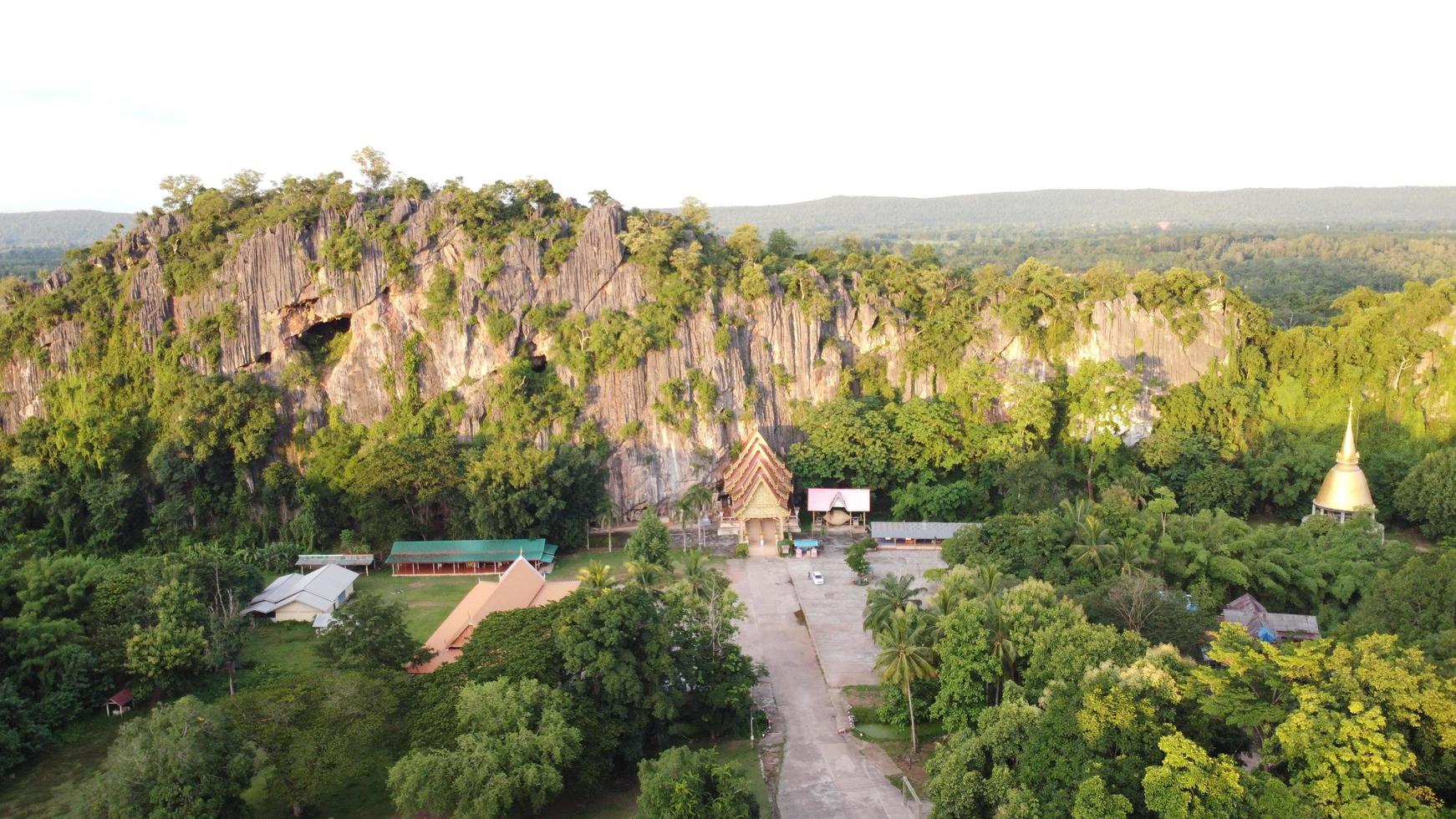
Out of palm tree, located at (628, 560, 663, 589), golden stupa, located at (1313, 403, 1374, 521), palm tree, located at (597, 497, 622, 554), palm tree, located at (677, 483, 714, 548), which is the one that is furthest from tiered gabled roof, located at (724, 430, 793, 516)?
golden stupa, located at (1313, 403, 1374, 521)

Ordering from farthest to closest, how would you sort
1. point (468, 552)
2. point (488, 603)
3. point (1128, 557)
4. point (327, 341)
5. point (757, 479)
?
point (327, 341), point (757, 479), point (468, 552), point (488, 603), point (1128, 557)

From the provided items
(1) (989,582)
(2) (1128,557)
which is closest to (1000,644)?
(1) (989,582)

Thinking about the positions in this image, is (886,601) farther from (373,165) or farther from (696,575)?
(373,165)

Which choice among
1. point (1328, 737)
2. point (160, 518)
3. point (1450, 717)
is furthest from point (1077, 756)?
point (160, 518)

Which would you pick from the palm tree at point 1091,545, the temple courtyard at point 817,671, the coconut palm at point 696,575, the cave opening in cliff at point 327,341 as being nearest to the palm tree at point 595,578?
the coconut palm at point 696,575

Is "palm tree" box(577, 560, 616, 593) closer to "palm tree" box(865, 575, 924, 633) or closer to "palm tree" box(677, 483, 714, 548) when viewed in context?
"palm tree" box(865, 575, 924, 633)

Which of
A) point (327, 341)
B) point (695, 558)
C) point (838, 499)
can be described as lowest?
point (838, 499)

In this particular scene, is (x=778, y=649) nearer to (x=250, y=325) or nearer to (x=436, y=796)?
(x=436, y=796)
